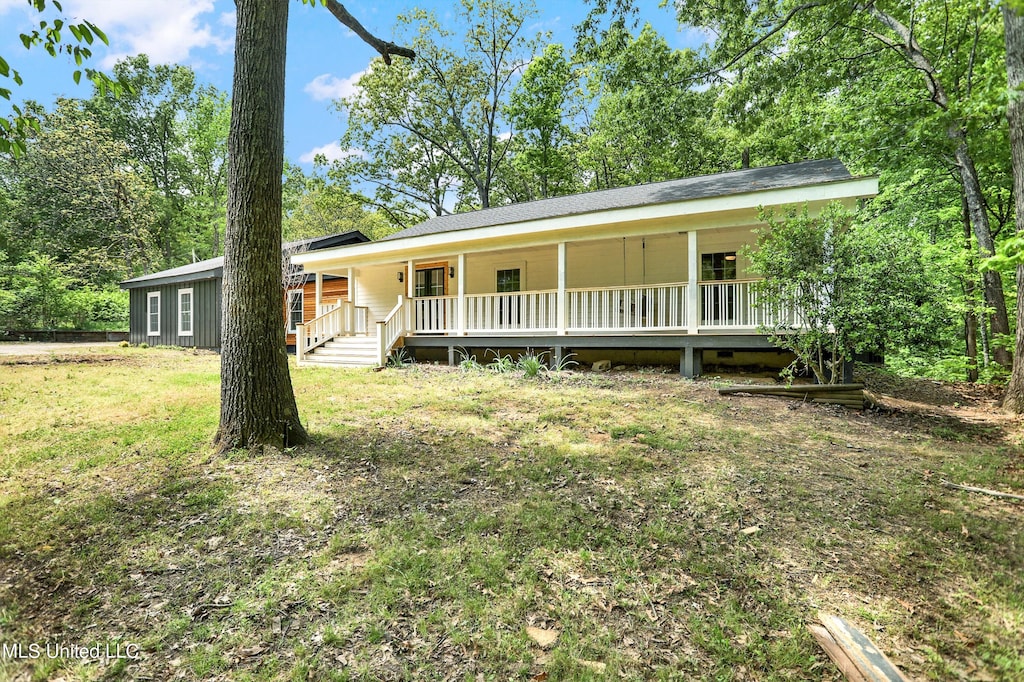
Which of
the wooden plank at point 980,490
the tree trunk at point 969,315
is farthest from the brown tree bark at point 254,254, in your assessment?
the tree trunk at point 969,315

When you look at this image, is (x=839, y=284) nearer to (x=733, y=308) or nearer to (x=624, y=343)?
(x=733, y=308)

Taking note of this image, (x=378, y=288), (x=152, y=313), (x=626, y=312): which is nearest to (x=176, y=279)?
(x=152, y=313)

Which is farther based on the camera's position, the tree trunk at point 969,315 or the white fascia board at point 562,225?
the tree trunk at point 969,315

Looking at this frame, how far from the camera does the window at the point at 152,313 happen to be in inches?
725

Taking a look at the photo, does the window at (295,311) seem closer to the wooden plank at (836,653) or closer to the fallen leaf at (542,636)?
the fallen leaf at (542,636)

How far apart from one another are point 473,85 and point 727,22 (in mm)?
17415

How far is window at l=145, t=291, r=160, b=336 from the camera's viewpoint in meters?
18.4

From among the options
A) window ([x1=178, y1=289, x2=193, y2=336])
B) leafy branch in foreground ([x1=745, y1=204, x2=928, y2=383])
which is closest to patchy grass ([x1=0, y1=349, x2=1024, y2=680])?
leafy branch in foreground ([x1=745, y1=204, x2=928, y2=383])

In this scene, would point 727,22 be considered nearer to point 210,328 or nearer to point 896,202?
point 896,202

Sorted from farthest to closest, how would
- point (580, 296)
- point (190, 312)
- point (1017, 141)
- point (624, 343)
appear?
point (190, 312) → point (580, 296) → point (624, 343) → point (1017, 141)

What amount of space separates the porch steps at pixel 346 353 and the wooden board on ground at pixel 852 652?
9.62 metres

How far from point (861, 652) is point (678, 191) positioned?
9.80 meters

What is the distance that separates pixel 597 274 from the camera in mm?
11867

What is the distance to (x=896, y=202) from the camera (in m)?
13.7
